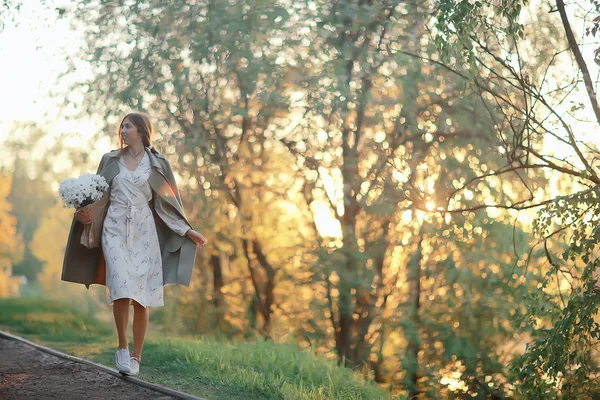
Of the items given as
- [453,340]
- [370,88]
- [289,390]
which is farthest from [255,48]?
[289,390]

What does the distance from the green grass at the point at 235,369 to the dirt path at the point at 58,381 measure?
0.49m

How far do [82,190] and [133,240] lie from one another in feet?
1.90

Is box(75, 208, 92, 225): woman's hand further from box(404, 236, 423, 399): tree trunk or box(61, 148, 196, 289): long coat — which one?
box(404, 236, 423, 399): tree trunk

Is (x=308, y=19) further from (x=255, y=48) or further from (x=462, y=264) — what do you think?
(x=462, y=264)

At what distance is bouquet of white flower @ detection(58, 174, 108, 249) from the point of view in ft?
19.9

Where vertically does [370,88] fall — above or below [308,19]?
below

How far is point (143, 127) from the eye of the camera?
6461mm

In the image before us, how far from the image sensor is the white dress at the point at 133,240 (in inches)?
244

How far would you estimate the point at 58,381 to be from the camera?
6.36 m

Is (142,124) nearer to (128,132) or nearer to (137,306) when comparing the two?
(128,132)

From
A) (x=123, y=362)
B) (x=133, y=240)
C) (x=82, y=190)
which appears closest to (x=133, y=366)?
(x=123, y=362)

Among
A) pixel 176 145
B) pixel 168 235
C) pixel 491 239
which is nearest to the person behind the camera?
pixel 168 235

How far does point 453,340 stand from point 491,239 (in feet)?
4.25

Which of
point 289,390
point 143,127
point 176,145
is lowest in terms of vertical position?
point 289,390
